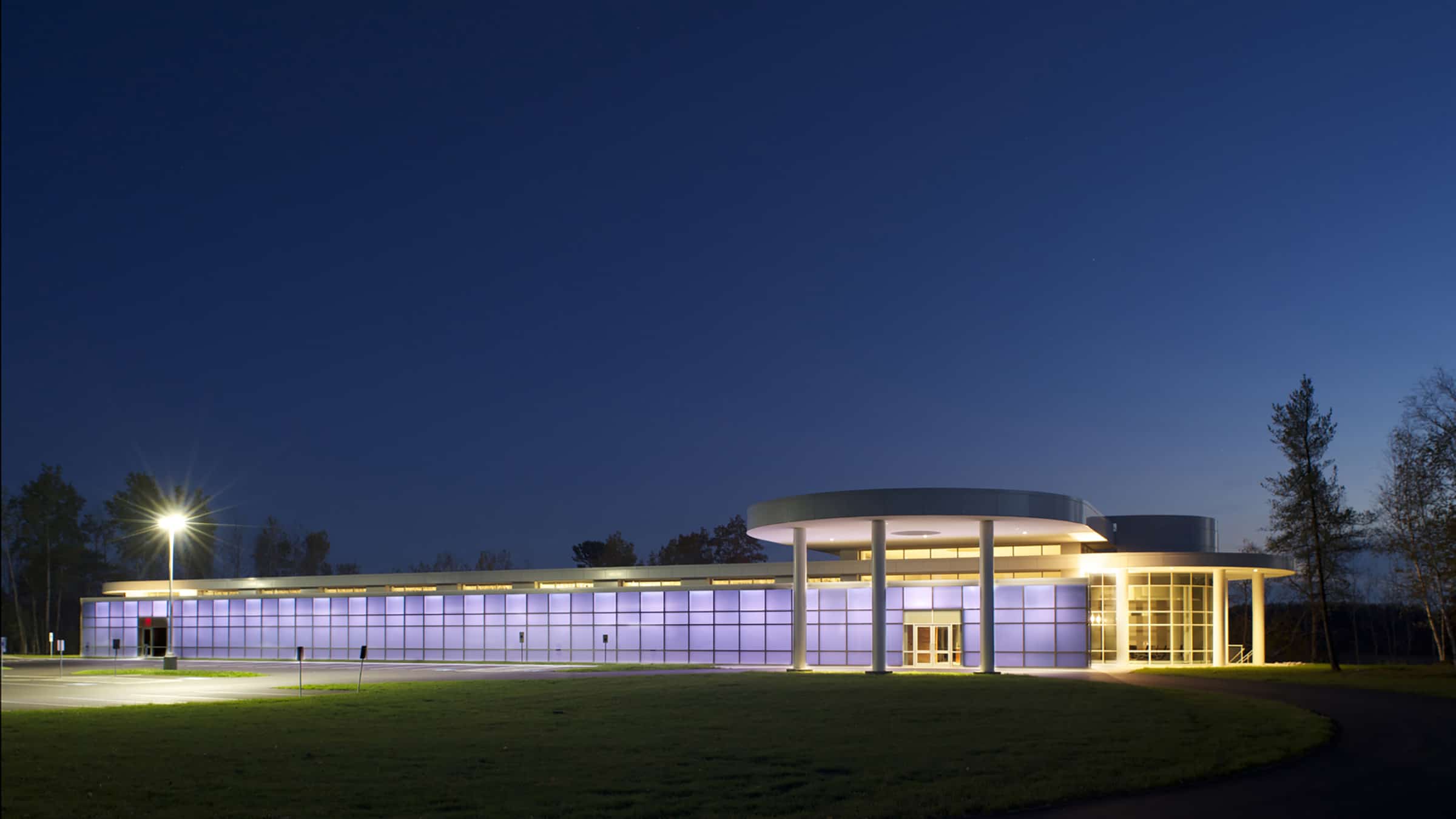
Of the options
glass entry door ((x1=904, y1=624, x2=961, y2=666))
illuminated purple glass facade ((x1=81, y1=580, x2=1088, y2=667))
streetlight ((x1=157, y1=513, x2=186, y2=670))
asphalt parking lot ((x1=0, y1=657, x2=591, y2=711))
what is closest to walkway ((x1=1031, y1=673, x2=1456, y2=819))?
asphalt parking lot ((x1=0, y1=657, x2=591, y2=711))

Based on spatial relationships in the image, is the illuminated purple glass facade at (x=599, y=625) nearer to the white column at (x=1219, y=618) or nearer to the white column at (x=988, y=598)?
the white column at (x=988, y=598)

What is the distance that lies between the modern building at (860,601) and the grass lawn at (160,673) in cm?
219

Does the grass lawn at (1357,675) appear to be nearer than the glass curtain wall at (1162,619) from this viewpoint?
Yes

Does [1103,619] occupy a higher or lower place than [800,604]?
lower

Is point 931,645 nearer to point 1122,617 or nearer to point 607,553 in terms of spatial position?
point 1122,617

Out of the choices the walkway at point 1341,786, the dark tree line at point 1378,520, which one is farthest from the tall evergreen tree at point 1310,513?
the walkway at point 1341,786

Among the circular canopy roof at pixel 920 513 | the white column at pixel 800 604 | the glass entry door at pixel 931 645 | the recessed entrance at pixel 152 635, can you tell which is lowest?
the recessed entrance at pixel 152 635

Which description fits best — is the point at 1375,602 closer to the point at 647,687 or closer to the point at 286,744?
the point at 647,687

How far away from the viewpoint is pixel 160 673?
5281 cm

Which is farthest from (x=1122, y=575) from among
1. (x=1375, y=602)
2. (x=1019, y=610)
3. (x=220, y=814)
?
(x=1375, y=602)

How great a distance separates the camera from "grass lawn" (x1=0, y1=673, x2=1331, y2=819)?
16188mm

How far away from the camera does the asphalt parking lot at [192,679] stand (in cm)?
3512

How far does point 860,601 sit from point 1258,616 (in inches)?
921

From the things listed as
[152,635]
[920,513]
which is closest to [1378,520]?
[920,513]
